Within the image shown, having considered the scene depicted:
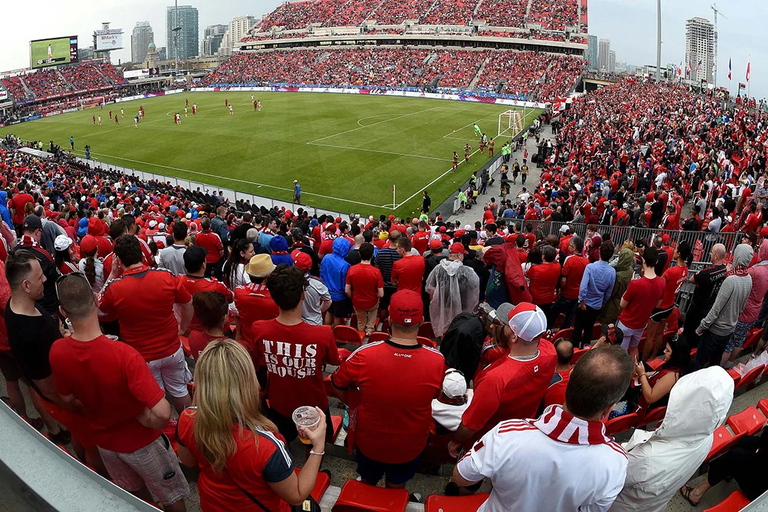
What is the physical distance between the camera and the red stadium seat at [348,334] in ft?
21.3

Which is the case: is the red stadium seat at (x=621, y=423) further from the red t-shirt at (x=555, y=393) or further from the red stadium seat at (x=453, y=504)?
the red stadium seat at (x=453, y=504)

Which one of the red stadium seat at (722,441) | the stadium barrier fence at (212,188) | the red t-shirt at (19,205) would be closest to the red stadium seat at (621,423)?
the red stadium seat at (722,441)

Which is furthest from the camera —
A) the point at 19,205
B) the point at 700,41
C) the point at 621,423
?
the point at 700,41

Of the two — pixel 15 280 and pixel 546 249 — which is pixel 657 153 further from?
pixel 15 280

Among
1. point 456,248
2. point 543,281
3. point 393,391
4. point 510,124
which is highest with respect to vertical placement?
point 510,124

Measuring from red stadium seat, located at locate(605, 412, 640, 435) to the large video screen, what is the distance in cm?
10237

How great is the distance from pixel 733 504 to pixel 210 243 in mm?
8345

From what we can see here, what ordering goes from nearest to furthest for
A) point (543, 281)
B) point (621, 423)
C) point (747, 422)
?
point (747, 422) → point (621, 423) → point (543, 281)

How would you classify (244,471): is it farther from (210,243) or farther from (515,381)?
(210,243)

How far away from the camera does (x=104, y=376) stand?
3.29 m

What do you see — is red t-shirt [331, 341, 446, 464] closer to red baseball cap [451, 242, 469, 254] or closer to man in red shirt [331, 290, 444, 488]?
man in red shirt [331, 290, 444, 488]

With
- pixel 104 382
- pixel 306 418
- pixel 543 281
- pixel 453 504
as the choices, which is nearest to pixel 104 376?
pixel 104 382

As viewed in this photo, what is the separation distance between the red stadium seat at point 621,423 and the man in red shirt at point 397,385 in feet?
6.36

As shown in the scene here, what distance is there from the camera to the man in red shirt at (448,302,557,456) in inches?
136
